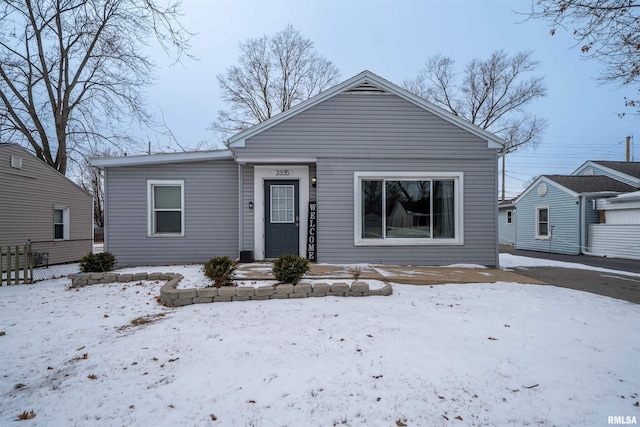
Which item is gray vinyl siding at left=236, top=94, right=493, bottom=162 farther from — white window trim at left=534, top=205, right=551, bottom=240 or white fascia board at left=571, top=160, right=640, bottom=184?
white fascia board at left=571, top=160, right=640, bottom=184

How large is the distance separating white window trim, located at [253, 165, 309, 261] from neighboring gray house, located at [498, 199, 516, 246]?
52.1 feet

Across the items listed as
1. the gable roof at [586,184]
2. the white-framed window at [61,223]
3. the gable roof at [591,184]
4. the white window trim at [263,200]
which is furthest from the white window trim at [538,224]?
the white-framed window at [61,223]

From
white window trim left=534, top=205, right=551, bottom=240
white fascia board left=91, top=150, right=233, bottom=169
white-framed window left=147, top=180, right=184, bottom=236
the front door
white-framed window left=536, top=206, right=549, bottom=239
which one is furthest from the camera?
white-framed window left=536, top=206, right=549, bottom=239

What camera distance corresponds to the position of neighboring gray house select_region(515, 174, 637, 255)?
14.2 metres

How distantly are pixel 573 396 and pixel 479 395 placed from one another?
0.79 meters

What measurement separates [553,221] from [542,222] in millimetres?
709

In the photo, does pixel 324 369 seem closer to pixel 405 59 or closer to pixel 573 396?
pixel 573 396

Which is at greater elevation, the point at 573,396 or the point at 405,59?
the point at 405,59

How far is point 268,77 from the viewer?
22281 mm

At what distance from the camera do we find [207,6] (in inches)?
200

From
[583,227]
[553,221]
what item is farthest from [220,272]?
[553,221]

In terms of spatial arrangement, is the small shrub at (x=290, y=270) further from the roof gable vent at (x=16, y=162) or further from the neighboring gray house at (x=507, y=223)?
the neighboring gray house at (x=507, y=223)

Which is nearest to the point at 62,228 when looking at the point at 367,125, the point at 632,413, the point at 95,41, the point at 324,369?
the point at 95,41

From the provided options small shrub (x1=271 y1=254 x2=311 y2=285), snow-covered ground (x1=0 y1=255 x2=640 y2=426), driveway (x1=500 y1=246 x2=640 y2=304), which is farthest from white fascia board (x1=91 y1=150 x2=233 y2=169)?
driveway (x1=500 y1=246 x2=640 y2=304)
